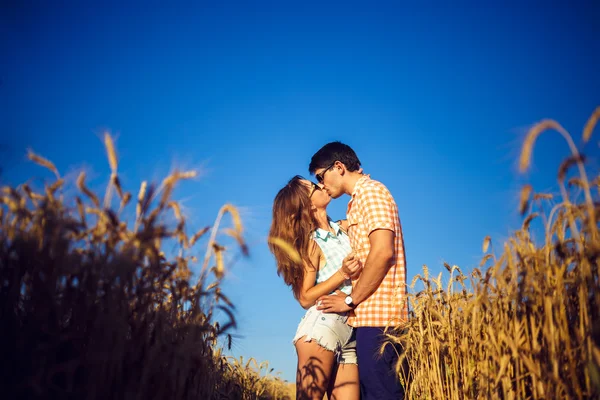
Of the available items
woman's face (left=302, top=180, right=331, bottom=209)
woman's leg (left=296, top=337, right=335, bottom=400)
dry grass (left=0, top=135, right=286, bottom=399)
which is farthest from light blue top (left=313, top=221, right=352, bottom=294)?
dry grass (left=0, top=135, right=286, bottom=399)

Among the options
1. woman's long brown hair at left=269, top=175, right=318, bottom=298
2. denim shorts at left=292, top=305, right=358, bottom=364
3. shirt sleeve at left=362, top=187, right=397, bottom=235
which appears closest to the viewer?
denim shorts at left=292, top=305, right=358, bottom=364

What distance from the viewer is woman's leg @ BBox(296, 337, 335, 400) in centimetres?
323

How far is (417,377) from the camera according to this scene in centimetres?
346

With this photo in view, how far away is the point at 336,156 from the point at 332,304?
1343 millimetres

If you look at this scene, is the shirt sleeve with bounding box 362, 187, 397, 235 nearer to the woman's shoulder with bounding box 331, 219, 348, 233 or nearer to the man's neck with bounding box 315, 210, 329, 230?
the man's neck with bounding box 315, 210, 329, 230

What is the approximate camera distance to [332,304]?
3.47 m

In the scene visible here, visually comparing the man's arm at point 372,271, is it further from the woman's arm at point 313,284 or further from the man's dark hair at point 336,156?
the man's dark hair at point 336,156

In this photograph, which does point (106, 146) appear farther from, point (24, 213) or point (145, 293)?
point (145, 293)

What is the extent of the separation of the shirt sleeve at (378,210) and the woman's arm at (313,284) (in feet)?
1.46

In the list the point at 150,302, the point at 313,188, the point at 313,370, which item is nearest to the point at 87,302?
the point at 150,302

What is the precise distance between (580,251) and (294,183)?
237 centimetres

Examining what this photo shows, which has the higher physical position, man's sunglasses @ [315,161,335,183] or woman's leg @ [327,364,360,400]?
man's sunglasses @ [315,161,335,183]

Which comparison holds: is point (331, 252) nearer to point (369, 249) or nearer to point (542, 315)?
point (369, 249)

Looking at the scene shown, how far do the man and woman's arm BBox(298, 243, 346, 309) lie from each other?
0.08 meters
